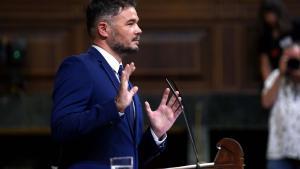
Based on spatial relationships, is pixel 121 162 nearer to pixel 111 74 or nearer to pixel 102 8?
pixel 111 74

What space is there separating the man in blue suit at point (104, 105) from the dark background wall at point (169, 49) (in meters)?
4.10

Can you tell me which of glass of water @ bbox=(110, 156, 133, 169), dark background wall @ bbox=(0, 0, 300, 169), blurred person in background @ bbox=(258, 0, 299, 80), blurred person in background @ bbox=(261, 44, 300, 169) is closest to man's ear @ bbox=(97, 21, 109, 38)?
glass of water @ bbox=(110, 156, 133, 169)

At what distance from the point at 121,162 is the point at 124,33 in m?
0.64

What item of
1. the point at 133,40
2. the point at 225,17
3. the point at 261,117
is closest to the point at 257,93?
the point at 261,117

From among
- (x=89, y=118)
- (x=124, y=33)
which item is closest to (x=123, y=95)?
(x=89, y=118)

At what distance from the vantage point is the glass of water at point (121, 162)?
14.0ft

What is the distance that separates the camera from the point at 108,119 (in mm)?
4117

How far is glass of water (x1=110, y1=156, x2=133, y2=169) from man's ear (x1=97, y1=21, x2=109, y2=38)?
2.02 ft

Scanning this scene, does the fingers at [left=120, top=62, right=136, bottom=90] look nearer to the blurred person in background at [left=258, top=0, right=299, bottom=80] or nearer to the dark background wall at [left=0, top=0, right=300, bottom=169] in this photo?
the blurred person in background at [left=258, top=0, right=299, bottom=80]

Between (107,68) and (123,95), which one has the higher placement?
(107,68)

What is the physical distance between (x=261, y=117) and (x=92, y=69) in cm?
449

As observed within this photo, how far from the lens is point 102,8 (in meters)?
4.45

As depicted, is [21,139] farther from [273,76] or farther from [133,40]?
[133,40]

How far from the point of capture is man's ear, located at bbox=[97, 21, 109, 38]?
4426 mm
